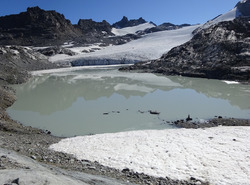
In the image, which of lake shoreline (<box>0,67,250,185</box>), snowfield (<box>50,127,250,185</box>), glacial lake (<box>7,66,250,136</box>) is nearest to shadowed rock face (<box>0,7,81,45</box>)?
glacial lake (<box>7,66,250,136</box>)

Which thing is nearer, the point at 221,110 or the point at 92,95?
the point at 221,110

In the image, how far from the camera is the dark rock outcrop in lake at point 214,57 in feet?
126

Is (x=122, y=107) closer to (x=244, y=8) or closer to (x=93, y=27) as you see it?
(x=244, y=8)

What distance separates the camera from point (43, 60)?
6431cm

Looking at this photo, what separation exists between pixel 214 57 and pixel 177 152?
36.8 meters

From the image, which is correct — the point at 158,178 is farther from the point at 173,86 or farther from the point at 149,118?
the point at 173,86

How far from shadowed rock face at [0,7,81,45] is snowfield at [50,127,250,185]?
9987cm

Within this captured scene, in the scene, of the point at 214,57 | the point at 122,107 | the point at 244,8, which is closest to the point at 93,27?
the point at 244,8

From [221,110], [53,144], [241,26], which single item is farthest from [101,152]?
[241,26]

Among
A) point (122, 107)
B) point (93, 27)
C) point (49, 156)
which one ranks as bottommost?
point (122, 107)

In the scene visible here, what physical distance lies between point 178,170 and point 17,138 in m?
7.37

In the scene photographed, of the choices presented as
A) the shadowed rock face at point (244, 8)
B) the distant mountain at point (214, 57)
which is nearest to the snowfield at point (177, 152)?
the distant mountain at point (214, 57)

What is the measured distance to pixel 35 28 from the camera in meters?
115

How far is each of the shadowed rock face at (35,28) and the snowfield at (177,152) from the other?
99.9m
